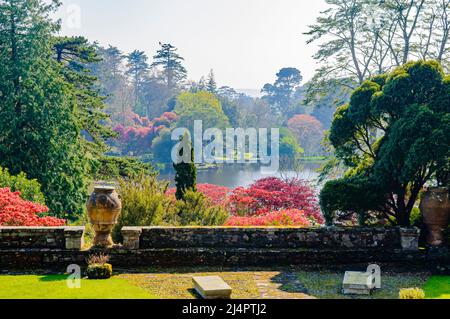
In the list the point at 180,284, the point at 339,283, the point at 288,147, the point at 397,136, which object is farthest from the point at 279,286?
the point at 288,147

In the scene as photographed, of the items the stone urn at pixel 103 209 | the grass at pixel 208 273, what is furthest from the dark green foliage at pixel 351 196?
the stone urn at pixel 103 209

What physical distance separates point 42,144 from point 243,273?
11503 millimetres

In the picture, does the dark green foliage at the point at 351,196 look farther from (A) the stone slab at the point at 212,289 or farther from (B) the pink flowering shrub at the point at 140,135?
(B) the pink flowering shrub at the point at 140,135

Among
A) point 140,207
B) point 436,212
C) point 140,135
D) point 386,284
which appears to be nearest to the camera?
point 386,284

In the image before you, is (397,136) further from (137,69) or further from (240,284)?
(137,69)

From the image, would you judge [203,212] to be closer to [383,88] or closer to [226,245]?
[226,245]

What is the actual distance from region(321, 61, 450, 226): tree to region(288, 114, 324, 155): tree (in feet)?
165

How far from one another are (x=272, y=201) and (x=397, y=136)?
398 inches

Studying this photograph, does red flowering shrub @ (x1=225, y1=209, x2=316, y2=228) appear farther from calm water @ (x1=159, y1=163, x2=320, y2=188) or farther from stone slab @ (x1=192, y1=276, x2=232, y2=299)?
calm water @ (x1=159, y1=163, x2=320, y2=188)

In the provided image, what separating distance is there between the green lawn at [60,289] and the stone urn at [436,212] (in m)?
5.68

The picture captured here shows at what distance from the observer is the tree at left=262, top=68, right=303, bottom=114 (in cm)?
8193

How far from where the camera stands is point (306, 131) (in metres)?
62.7

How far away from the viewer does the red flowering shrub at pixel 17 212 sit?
11.6 m

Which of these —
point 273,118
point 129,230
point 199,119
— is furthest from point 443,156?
point 273,118
